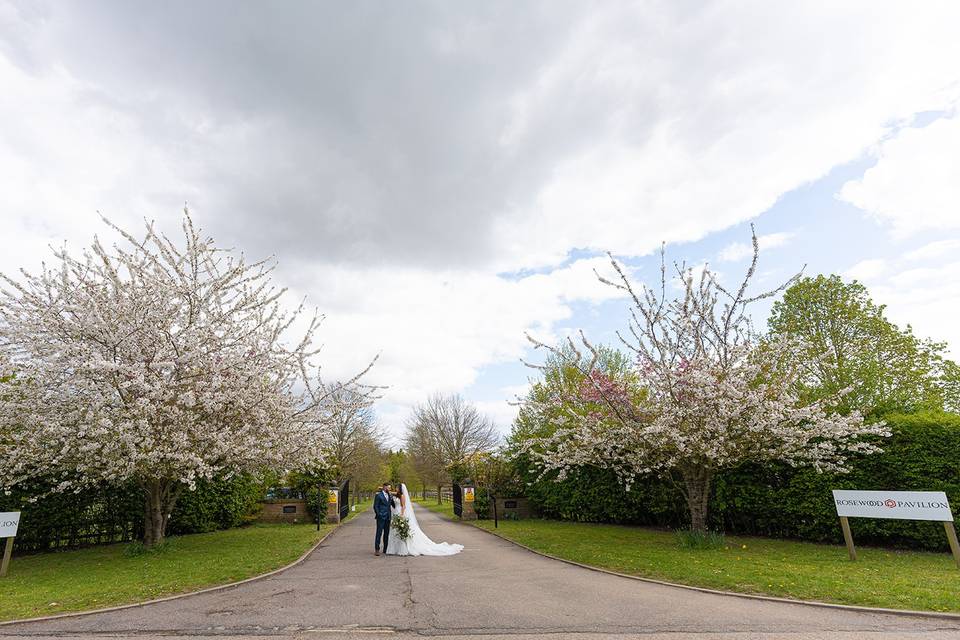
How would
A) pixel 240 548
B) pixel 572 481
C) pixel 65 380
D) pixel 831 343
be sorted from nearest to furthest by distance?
pixel 65 380 → pixel 240 548 → pixel 572 481 → pixel 831 343

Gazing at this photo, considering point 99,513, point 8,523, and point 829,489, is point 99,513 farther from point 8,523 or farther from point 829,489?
point 829,489

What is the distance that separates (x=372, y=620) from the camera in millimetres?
6098

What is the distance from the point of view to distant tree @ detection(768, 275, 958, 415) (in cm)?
1823

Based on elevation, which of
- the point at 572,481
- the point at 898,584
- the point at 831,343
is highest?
the point at 831,343

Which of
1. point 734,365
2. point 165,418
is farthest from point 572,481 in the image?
point 165,418

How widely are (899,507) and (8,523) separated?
16098 millimetres

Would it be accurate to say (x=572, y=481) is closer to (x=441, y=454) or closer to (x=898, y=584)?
(x=898, y=584)

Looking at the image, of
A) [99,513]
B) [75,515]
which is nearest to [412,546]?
[99,513]

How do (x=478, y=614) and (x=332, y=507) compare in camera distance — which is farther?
(x=332, y=507)

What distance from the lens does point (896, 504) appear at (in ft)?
30.1

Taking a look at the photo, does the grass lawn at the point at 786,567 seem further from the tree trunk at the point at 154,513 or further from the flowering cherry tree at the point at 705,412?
the tree trunk at the point at 154,513

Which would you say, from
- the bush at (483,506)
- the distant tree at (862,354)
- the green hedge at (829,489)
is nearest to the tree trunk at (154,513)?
the bush at (483,506)

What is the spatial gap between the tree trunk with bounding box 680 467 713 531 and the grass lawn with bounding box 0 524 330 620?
904 centimetres

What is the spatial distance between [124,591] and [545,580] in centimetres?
650
